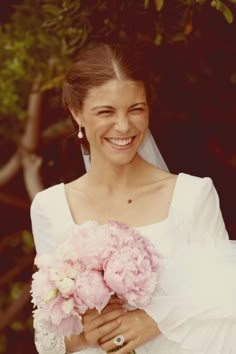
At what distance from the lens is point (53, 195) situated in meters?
4.48

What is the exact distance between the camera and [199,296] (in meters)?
3.96

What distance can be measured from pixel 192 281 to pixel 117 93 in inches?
31.5

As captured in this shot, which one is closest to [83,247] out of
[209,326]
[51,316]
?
[51,316]

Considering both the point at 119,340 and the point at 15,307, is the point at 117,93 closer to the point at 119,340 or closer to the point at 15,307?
the point at 119,340

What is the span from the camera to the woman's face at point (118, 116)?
404cm

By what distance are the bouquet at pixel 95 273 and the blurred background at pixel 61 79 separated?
0.97 meters

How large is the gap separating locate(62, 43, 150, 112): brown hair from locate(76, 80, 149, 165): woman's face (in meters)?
0.03

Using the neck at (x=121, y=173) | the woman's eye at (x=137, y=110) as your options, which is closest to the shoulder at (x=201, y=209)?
the neck at (x=121, y=173)

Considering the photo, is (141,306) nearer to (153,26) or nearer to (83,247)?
(83,247)

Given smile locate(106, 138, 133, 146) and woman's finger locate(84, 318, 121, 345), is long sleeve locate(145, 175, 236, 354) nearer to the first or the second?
woman's finger locate(84, 318, 121, 345)

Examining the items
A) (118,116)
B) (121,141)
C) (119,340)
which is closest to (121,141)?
(121,141)

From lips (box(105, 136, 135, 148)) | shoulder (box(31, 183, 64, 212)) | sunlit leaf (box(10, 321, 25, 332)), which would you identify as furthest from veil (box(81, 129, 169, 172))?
sunlit leaf (box(10, 321, 25, 332))

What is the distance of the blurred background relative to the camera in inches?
198

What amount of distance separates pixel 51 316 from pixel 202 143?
2.19 meters
